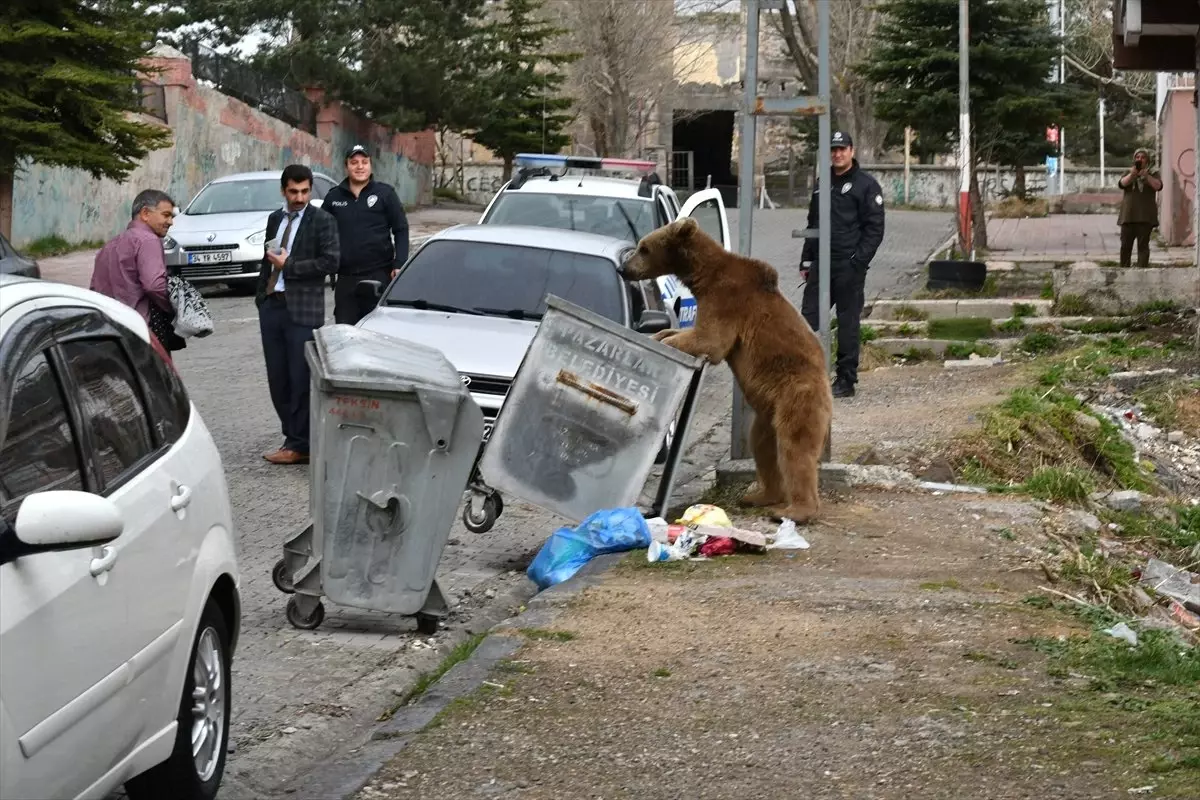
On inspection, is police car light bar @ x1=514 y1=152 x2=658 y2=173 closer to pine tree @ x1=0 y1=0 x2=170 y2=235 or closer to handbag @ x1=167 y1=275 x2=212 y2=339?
pine tree @ x1=0 y1=0 x2=170 y2=235

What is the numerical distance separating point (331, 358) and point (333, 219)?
171 inches

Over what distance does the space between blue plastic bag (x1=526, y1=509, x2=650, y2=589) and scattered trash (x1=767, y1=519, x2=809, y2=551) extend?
656 millimetres

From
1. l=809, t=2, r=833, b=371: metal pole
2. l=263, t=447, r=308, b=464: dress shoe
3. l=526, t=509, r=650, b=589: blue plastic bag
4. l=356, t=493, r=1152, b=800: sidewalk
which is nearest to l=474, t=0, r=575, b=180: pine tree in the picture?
l=263, t=447, r=308, b=464: dress shoe

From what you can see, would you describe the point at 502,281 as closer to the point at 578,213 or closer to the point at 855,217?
the point at 855,217

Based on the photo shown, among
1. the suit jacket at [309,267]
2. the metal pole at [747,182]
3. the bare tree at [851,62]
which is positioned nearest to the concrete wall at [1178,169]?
the bare tree at [851,62]

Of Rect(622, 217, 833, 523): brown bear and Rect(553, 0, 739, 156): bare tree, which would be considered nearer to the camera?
Rect(622, 217, 833, 523): brown bear

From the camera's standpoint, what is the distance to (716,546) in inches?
338

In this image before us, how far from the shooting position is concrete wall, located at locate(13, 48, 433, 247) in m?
28.3

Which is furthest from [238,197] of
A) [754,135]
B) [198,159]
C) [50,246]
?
[754,135]

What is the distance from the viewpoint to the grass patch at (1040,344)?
58.5ft

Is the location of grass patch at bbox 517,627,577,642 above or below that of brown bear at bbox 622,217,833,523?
below

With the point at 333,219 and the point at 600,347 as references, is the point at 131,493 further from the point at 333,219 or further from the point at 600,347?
the point at 333,219

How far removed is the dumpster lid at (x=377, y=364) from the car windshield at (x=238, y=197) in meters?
16.9

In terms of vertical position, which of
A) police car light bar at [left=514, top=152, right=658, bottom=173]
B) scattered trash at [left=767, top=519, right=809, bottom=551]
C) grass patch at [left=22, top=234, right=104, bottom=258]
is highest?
police car light bar at [left=514, top=152, right=658, bottom=173]
